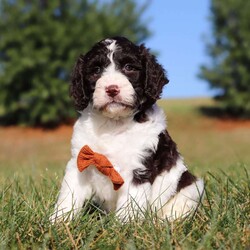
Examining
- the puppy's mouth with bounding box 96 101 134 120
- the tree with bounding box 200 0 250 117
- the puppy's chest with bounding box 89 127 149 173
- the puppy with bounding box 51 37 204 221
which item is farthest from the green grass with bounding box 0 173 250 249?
the tree with bounding box 200 0 250 117

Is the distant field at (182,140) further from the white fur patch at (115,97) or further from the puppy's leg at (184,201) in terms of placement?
the white fur patch at (115,97)

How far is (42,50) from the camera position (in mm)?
32250

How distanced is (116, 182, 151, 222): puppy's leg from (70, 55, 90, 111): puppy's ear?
0.98 metres

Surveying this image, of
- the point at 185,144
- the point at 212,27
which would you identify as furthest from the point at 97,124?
the point at 212,27

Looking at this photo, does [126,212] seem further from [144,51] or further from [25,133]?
[25,133]

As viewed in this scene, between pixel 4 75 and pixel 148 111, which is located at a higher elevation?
pixel 148 111

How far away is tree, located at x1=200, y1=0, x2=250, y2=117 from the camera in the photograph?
3544 cm

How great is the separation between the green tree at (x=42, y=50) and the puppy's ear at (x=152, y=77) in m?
26.8

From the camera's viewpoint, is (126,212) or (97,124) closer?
(126,212)

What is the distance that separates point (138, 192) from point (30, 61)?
28.0 m

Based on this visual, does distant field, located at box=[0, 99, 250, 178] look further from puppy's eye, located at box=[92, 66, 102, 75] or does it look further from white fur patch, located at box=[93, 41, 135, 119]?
white fur patch, located at box=[93, 41, 135, 119]

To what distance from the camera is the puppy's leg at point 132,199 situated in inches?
184

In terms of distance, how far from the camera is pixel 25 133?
1287 inches

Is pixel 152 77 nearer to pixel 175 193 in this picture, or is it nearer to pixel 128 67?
pixel 128 67
